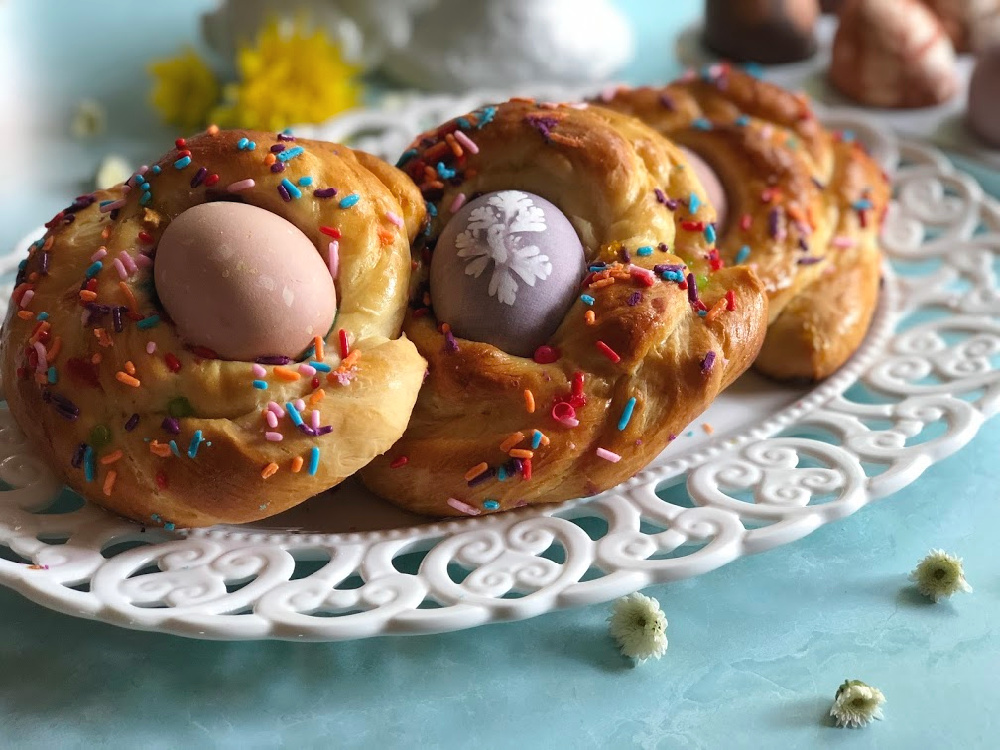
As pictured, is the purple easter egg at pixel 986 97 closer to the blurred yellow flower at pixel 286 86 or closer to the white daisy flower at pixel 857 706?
the blurred yellow flower at pixel 286 86

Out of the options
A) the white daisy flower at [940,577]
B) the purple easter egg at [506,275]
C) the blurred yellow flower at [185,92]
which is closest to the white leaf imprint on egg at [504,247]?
the purple easter egg at [506,275]

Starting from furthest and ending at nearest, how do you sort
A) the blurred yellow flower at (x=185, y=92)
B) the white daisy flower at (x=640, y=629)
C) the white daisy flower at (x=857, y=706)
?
the blurred yellow flower at (x=185, y=92) < the white daisy flower at (x=640, y=629) < the white daisy flower at (x=857, y=706)

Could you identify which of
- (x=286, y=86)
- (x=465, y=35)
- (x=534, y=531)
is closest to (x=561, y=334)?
(x=534, y=531)

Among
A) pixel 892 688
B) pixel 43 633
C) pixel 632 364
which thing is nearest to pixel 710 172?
pixel 632 364

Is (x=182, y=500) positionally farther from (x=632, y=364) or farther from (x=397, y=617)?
(x=632, y=364)

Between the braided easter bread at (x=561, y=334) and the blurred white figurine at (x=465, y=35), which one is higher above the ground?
the blurred white figurine at (x=465, y=35)

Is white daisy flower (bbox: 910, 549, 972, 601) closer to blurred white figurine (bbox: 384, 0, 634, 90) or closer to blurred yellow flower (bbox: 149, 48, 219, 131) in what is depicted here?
blurred white figurine (bbox: 384, 0, 634, 90)

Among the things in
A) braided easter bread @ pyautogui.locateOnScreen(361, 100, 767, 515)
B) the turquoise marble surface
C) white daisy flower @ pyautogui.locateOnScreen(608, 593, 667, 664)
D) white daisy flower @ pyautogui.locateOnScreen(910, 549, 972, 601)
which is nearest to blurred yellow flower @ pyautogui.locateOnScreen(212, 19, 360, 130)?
braided easter bread @ pyautogui.locateOnScreen(361, 100, 767, 515)

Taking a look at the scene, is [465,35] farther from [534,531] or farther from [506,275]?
[534,531]
